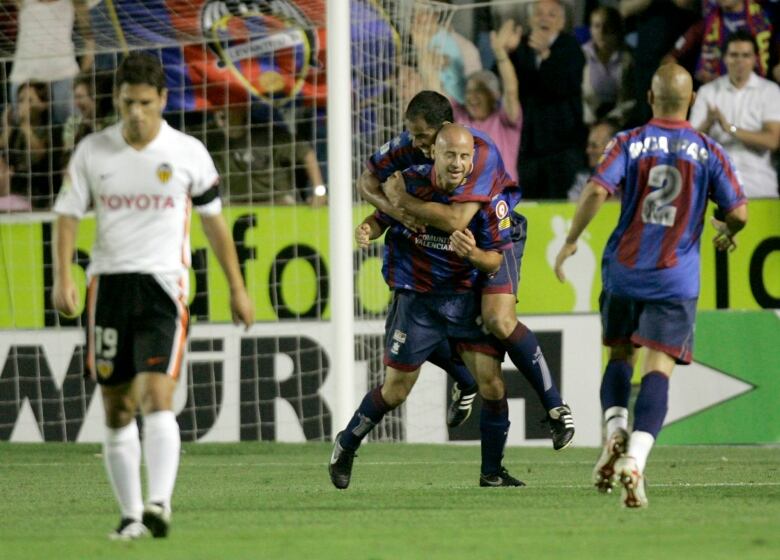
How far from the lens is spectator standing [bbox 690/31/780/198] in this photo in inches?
503

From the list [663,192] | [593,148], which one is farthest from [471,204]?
[593,148]

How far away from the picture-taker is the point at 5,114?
13.9m

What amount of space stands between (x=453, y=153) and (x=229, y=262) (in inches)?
81.6

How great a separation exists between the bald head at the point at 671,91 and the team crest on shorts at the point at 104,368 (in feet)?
9.27

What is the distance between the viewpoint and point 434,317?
7934 millimetres

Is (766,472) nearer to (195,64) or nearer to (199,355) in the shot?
(199,355)

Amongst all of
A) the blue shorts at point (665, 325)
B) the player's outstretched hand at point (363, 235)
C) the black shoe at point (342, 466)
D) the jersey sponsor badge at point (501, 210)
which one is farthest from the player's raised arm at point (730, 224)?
the black shoe at point (342, 466)

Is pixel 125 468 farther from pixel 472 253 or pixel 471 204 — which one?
pixel 471 204

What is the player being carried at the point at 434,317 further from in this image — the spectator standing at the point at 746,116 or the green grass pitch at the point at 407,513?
the spectator standing at the point at 746,116

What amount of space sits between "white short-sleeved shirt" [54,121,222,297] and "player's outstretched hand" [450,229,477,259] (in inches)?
87.1

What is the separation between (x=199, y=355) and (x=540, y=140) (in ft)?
11.7

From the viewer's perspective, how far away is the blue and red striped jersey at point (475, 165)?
768 centimetres

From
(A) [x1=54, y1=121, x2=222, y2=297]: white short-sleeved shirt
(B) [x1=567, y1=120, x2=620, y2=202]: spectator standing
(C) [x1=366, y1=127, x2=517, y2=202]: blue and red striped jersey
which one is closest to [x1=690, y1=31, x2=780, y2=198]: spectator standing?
(B) [x1=567, y1=120, x2=620, y2=202]: spectator standing

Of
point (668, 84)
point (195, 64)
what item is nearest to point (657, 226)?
point (668, 84)
